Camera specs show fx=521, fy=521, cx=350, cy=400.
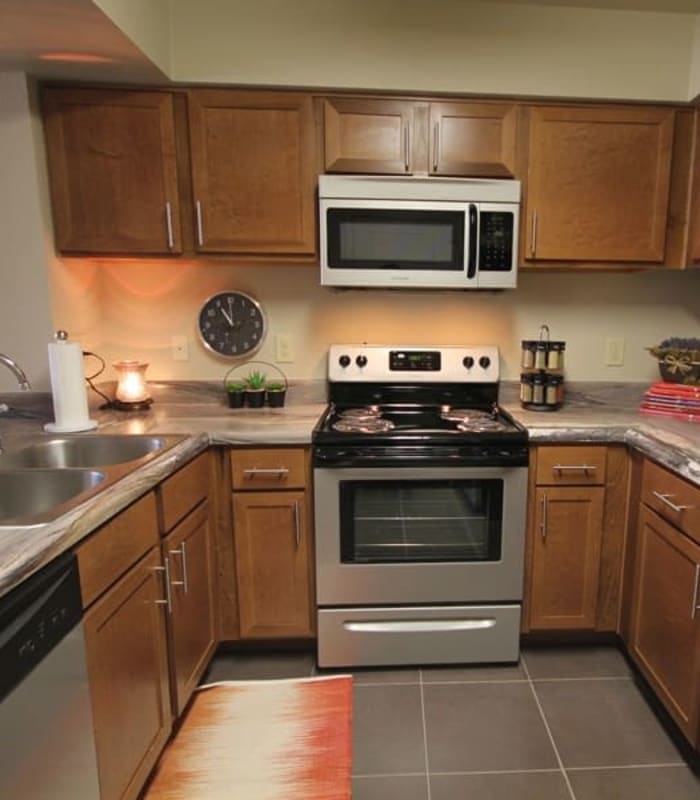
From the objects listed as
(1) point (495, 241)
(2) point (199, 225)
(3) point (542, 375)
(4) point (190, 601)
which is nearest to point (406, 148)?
(1) point (495, 241)

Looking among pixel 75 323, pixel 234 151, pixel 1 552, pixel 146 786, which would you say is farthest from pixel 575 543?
pixel 75 323

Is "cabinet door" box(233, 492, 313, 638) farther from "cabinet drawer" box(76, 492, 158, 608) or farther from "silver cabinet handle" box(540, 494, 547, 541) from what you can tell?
"silver cabinet handle" box(540, 494, 547, 541)

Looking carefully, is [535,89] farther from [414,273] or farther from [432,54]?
[414,273]

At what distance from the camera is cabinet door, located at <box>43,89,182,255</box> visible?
183 cm

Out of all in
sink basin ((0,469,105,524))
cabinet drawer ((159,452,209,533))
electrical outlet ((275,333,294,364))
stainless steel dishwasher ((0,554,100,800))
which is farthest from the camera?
electrical outlet ((275,333,294,364))

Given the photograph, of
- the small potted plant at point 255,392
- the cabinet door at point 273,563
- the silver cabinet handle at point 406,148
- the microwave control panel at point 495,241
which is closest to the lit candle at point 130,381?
the small potted plant at point 255,392

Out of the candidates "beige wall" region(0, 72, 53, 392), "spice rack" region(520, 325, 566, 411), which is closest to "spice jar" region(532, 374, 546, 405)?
"spice rack" region(520, 325, 566, 411)

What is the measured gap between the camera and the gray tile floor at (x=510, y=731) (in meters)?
1.45

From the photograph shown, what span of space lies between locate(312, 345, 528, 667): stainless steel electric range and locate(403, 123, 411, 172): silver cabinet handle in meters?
0.95

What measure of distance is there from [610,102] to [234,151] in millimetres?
1390

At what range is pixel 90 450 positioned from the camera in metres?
1.68

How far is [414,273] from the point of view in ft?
6.27

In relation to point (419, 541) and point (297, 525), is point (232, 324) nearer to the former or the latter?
point (297, 525)

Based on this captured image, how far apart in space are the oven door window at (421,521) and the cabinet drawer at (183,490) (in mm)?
479
